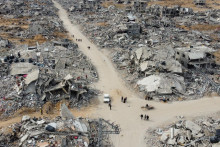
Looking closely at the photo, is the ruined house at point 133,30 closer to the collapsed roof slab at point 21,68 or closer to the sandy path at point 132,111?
the sandy path at point 132,111

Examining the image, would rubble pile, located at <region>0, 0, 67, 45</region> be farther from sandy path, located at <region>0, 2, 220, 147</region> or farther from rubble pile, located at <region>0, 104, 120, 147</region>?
rubble pile, located at <region>0, 104, 120, 147</region>

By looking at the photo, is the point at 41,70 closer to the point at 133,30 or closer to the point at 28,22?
the point at 133,30

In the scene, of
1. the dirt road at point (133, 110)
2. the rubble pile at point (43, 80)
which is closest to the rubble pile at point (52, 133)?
the dirt road at point (133, 110)

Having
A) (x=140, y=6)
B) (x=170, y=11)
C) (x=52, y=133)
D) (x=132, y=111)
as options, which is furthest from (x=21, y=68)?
(x=140, y=6)

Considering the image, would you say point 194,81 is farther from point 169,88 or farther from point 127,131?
point 127,131

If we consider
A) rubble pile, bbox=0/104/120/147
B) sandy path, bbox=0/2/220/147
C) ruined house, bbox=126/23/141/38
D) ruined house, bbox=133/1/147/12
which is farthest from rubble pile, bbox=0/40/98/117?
ruined house, bbox=133/1/147/12

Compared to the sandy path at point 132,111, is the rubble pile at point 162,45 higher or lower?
higher
